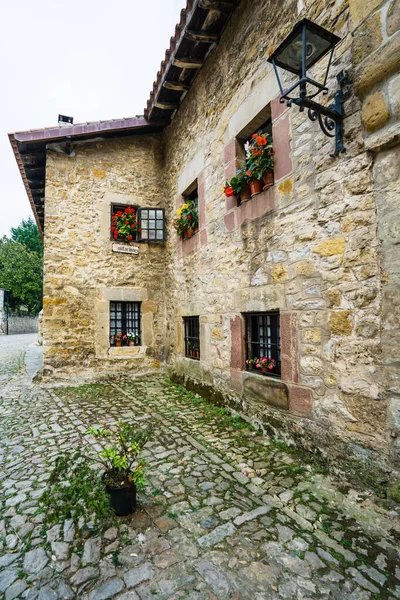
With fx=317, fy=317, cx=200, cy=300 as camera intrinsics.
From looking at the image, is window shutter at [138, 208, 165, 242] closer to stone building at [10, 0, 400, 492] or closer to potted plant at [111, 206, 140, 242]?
stone building at [10, 0, 400, 492]

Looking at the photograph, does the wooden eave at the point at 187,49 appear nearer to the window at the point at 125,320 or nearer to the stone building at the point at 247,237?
the stone building at the point at 247,237

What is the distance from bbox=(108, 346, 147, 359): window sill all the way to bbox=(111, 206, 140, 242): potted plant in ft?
8.24

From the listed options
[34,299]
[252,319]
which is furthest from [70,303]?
[34,299]

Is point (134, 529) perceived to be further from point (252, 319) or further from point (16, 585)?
point (252, 319)

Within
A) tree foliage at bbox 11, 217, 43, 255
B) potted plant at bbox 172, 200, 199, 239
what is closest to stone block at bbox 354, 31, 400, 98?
potted plant at bbox 172, 200, 199, 239

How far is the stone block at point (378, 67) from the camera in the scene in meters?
2.28

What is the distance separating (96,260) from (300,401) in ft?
18.1

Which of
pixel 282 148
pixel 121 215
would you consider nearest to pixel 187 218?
pixel 121 215

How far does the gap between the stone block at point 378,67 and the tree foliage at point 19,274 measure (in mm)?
32273

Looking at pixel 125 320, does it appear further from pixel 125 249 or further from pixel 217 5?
pixel 217 5

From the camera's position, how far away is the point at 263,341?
4.23m

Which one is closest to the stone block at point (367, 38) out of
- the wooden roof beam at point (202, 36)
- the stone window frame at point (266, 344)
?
the stone window frame at point (266, 344)

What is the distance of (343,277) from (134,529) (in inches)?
101

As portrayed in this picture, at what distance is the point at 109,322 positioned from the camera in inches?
285
